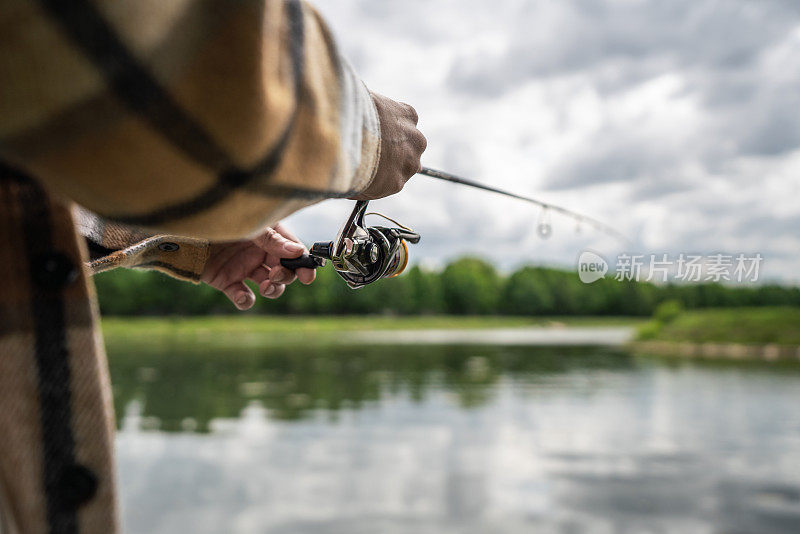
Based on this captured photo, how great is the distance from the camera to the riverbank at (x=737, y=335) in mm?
46219

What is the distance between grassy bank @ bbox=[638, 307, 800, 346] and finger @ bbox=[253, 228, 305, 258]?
5062 cm

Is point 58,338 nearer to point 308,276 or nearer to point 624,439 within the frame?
point 308,276

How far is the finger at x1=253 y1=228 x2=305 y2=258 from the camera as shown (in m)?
1.86

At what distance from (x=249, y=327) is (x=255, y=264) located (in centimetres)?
7285

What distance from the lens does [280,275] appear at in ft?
6.20

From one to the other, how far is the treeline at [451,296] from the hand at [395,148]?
64003 mm

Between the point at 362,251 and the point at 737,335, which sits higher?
the point at 737,335

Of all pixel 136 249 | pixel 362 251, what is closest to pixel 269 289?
pixel 362 251

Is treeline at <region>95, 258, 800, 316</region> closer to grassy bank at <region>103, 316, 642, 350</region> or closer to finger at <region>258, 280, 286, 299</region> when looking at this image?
grassy bank at <region>103, 316, 642, 350</region>

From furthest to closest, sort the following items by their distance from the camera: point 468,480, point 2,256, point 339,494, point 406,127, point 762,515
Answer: point 468,480
point 339,494
point 762,515
point 406,127
point 2,256

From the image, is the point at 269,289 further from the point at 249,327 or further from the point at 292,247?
the point at 249,327

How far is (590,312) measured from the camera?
8762cm

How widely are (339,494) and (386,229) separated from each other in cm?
2139

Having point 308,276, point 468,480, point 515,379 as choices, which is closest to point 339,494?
point 468,480
